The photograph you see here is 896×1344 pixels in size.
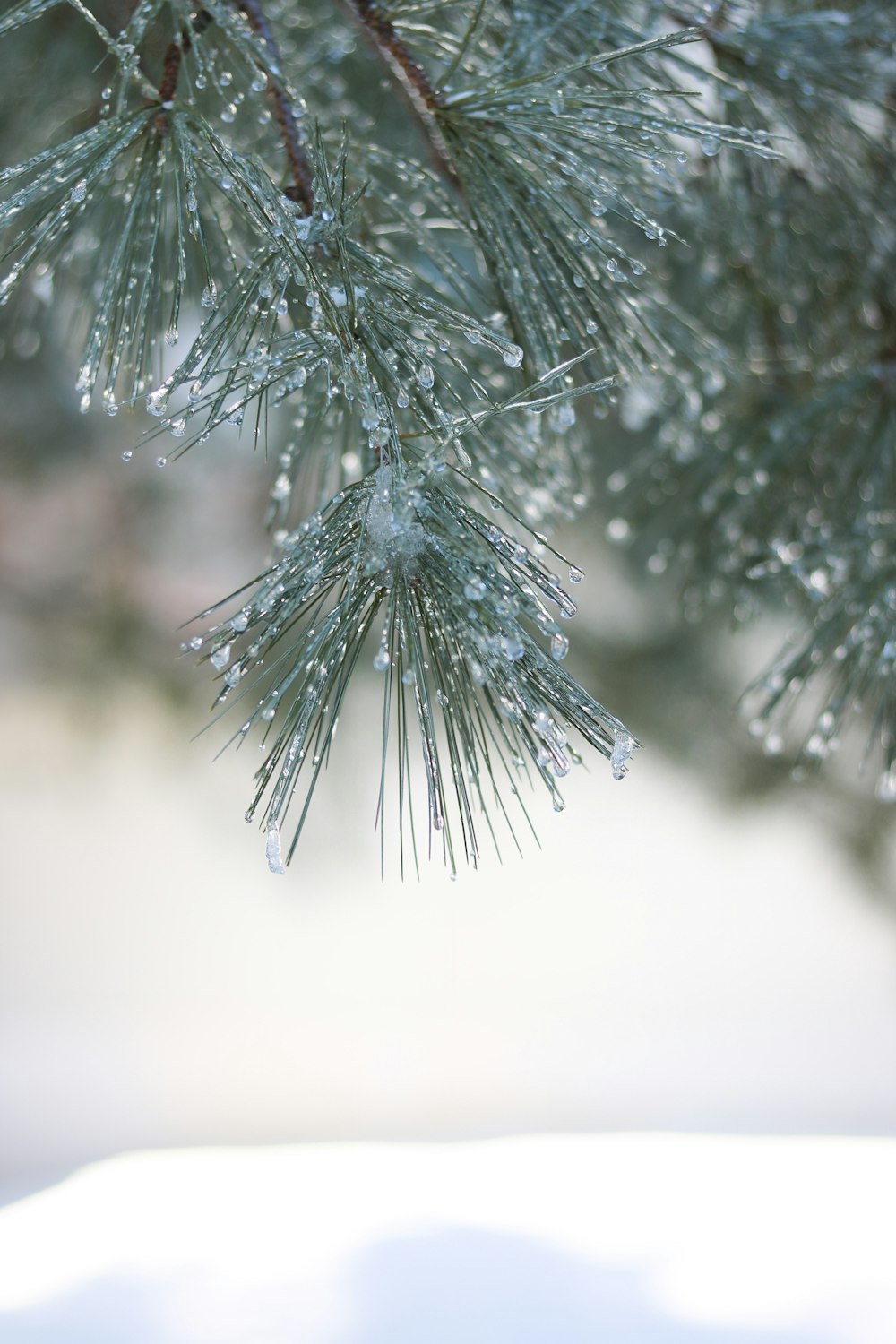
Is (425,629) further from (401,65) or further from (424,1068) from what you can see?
(424,1068)

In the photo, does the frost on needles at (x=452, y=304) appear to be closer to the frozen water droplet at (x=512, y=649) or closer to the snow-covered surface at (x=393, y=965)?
the frozen water droplet at (x=512, y=649)

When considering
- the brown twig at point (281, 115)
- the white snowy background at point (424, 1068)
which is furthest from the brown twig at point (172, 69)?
the white snowy background at point (424, 1068)

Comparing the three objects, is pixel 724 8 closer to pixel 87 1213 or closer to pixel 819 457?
pixel 819 457

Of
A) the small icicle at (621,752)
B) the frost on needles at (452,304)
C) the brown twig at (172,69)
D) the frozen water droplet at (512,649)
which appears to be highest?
the brown twig at (172,69)

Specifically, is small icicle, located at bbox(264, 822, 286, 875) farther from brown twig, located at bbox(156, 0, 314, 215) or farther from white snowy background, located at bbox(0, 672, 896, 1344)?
white snowy background, located at bbox(0, 672, 896, 1344)

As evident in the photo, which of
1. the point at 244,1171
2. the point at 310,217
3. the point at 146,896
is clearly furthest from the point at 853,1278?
the point at 146,896

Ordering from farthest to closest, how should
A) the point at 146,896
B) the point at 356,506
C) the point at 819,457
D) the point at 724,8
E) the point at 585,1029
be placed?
the point at 146,896 < the point at 585,1029 < the point at 819,457 < the point at 724,8 < the point at 356,506
